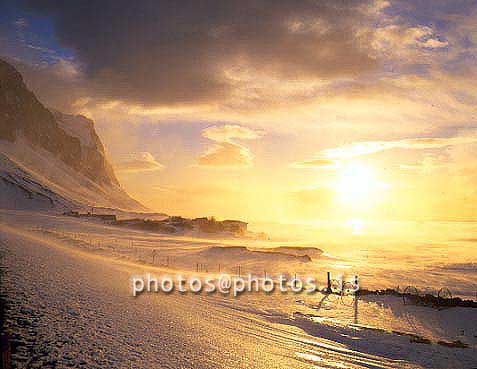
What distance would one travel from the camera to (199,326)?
14.9 metres

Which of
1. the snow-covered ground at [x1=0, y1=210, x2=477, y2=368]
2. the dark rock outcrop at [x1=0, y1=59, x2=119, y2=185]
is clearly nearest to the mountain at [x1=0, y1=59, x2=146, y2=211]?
the dark rock outcrop at [x1=0, y1=59, x2=119, y2=185]

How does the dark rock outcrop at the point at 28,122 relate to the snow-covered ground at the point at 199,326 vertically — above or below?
above

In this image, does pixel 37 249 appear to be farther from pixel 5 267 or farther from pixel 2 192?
pixel 2 192

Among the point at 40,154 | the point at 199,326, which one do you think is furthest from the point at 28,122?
the point at 199,326

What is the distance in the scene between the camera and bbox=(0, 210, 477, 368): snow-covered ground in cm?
1055

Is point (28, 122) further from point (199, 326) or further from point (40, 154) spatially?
point (199, 326)

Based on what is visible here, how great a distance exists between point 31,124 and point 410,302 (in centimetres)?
18690

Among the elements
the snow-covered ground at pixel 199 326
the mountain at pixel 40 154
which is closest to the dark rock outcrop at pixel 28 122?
the mountain at pixel 40 154

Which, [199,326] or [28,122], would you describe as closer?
[199,326]

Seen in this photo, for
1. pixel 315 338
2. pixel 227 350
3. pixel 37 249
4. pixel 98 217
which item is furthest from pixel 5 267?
pixel 98 217

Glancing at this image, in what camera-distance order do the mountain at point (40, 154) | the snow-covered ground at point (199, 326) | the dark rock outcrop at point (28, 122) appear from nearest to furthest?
the snow-covered ground at point (199, 326) < the mountain at point (40, 154) < the dark rock outcrop at point (28, 122)

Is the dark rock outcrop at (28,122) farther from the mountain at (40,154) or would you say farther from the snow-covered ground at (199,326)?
the snow-covered ground at (199,326)

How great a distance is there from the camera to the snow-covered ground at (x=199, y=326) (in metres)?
10.5

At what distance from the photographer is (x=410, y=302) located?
87.5 ft
